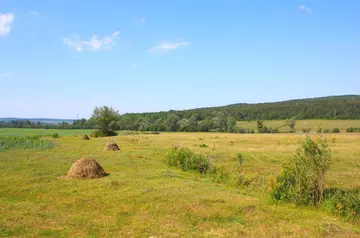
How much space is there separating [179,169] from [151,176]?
676 cm

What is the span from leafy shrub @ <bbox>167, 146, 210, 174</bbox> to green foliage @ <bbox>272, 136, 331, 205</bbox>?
34.8 feet

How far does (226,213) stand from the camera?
15.4 m

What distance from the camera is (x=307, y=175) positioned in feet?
58.8

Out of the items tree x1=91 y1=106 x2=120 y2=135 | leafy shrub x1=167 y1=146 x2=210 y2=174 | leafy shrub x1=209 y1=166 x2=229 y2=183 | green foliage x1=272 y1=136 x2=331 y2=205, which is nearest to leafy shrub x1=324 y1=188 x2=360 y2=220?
green foliage x1=272 y1=136 x2=331 y2=205

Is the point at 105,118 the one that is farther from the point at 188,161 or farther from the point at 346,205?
the point at 346,205

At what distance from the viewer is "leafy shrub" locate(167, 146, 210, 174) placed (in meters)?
28.8

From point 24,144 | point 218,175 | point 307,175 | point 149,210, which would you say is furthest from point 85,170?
point 24,144

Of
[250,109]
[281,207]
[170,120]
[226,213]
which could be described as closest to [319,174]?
[281,207]

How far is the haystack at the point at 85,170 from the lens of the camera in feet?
76.7

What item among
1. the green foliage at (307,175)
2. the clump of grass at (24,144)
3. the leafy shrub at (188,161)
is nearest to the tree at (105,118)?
the clump of grass at (24,144)

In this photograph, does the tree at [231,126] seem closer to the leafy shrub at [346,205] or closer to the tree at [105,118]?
the tree at [105,118]

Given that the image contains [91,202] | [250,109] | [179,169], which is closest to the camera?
[91,202]

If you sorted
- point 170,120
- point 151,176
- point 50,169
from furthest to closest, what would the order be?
point 170,120 < point 50,169 < point 151,176

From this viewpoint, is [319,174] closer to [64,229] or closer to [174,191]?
[174,191]
